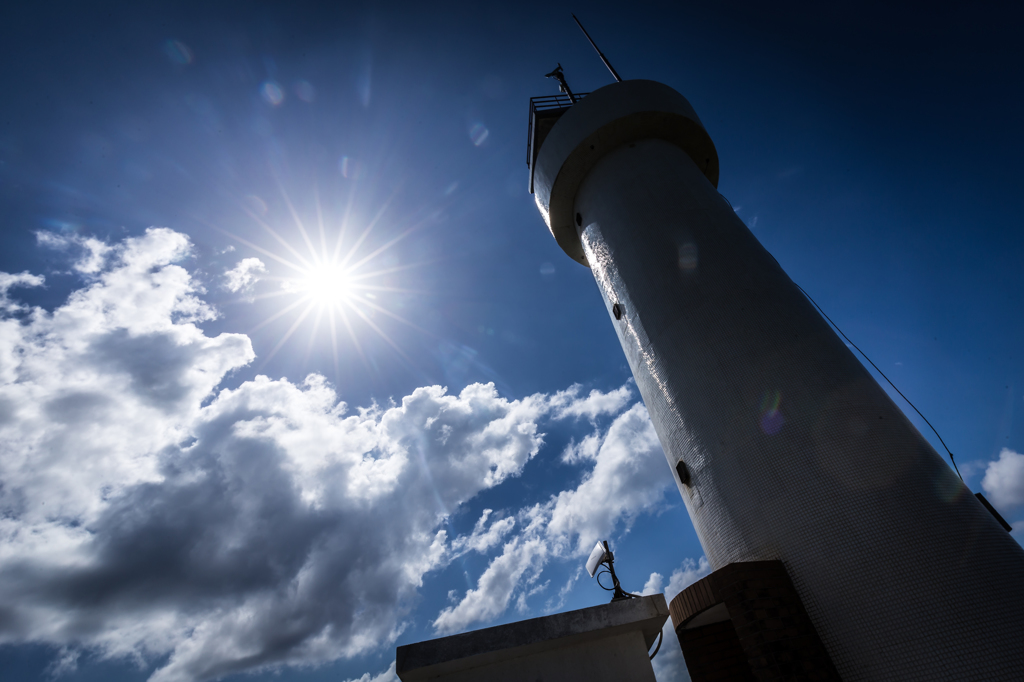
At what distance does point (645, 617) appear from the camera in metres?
5.22

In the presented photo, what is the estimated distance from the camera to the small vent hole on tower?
5281 millimetres

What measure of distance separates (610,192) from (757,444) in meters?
4.88

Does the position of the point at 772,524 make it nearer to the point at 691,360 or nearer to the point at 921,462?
the point at 921,462

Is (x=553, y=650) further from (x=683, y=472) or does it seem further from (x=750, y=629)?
(x=683, y=472)

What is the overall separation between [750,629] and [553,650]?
2641 millimetres

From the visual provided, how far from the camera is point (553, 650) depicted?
5395 mm

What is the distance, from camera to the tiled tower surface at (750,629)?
3.50 metres

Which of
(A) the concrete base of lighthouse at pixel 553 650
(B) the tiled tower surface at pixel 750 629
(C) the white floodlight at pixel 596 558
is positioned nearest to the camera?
(B) the tiled tower surface at pixel 750 629

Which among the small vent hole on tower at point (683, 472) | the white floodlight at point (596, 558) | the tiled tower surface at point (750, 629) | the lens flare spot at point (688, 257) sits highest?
the lens flare spot at point (688, 257)

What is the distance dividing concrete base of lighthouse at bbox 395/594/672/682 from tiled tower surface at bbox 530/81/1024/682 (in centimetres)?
139

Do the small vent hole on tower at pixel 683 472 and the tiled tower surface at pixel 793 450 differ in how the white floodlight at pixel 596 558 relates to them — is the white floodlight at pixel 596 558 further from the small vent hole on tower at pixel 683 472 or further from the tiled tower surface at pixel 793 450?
the small vent hole on tower at pixel 683 472

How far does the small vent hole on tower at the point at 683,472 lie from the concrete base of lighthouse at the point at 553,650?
1.53 metres

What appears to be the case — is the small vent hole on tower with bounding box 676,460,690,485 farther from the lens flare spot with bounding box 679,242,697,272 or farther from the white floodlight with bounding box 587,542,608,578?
the lens flare spot with bounding box 679,242,697,272

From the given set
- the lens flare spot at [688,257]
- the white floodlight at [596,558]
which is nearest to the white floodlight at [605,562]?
the white floodlight at [596,558]
